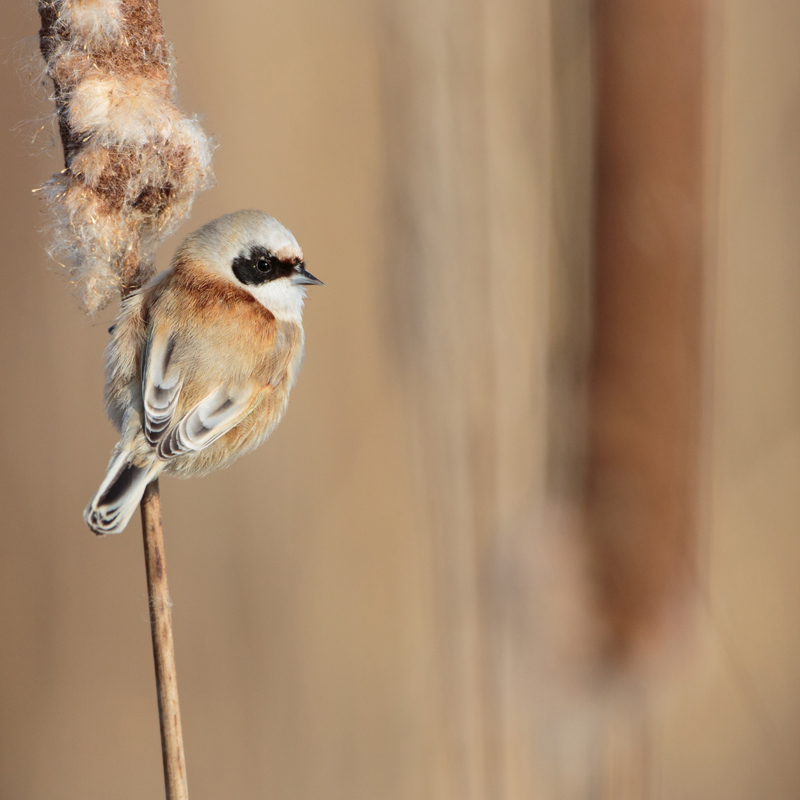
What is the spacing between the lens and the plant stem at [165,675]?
743 millimetres

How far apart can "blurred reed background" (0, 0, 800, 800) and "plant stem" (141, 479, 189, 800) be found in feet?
2.48


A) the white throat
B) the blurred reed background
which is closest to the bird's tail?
the white throat

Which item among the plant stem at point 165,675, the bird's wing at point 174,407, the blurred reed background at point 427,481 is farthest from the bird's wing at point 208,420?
the blurred reed background at point 427,481

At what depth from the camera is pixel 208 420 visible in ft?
3.33

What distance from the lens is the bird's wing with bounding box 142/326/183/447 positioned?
95cm

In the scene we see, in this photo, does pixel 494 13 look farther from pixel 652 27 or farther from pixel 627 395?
pixel 627 395

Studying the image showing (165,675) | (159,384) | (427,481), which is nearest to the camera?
(165,675)

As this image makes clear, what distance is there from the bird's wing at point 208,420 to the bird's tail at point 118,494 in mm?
34

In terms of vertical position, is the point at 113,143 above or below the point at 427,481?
above

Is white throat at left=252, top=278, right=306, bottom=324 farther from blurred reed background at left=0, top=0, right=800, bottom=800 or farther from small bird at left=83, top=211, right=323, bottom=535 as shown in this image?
blurred reed background at left=0, top=0, right=800, bottom=800

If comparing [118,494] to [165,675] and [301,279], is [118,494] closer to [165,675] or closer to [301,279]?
[165,675]

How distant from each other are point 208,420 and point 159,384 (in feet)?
0.30

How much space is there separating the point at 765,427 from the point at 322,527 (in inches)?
47.7

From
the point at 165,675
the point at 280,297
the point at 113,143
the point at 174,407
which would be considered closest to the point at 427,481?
the point at 280,297
